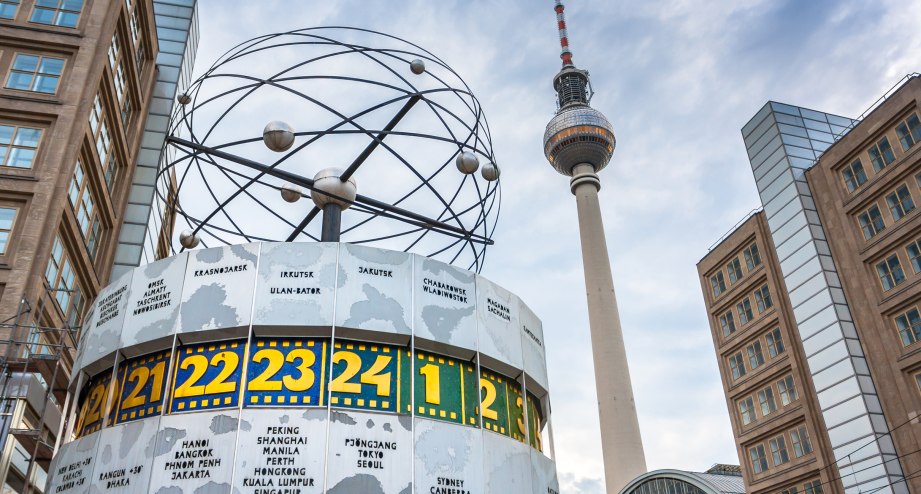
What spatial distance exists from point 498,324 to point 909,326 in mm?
33113

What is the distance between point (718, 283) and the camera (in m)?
57.2

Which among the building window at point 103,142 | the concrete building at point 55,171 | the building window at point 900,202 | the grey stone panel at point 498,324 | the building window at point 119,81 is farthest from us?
the building window at point 900,202

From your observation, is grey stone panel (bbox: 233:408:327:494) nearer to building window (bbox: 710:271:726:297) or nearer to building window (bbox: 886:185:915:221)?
building window (bbox: 886:185:915:221)

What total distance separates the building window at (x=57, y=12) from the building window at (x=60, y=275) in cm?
1040

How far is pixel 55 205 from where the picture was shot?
29.4 metres

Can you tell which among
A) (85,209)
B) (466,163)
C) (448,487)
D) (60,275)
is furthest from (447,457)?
(85,209)

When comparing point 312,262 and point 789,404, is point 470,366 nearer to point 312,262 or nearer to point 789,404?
point 312,262

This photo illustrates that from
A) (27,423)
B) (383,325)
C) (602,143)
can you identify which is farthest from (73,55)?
(602,143)

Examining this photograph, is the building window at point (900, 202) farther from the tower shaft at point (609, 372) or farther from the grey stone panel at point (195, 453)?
the tower shaft at point (609, 372)

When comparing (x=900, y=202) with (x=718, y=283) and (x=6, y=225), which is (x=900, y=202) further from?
(x=6, y=225)

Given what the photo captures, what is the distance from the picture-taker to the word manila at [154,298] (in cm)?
1431

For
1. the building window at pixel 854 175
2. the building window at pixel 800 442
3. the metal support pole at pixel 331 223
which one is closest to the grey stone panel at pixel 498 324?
the metal support pole at pixel 331 223

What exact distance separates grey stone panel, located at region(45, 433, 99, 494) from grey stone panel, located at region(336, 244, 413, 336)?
16.8 ft

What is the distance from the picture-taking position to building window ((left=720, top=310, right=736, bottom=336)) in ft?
180
